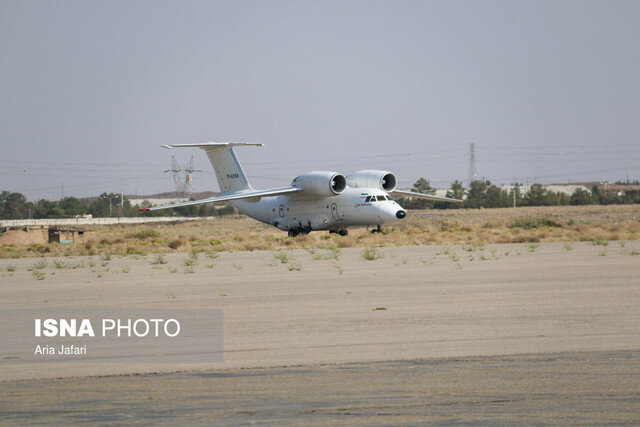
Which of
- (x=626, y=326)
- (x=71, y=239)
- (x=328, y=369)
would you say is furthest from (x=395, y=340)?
(x=71, y=239)

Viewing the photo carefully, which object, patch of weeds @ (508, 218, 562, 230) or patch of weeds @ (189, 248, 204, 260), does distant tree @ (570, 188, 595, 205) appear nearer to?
patch of weeds @ (508, 218, 562, 230)

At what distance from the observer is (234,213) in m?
106

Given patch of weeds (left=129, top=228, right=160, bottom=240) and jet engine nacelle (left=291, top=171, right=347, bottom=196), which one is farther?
patch of weeds (left=129, top=228, right=160, bottom=240)

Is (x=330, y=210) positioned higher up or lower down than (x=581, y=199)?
lower down

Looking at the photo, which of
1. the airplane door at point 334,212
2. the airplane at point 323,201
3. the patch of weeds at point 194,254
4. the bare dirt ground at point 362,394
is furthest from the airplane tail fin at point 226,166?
the bare dirt ground at point 362,394

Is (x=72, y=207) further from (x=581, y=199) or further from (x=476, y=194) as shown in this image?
(x=581, y=199)

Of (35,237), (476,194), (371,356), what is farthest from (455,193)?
(371,356)

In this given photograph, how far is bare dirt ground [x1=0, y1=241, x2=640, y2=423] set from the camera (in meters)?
6.48

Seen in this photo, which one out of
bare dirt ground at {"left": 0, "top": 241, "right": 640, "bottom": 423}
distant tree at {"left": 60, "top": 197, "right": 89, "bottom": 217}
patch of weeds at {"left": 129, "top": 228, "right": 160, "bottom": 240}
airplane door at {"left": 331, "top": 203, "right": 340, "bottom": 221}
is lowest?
bare dirt ground at {"left": 0, "top": 241, "right": 640, "bottom": 423}

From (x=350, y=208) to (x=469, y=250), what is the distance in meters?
14.4

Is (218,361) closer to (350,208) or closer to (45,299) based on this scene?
(45,299)

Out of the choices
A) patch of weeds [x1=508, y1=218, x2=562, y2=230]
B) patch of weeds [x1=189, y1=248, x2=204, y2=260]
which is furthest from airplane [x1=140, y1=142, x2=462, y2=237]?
patch of weeds [x1=508, y1=218, x2=562, y2=230]

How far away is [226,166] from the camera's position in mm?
54938

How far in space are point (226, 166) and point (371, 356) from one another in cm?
4661
